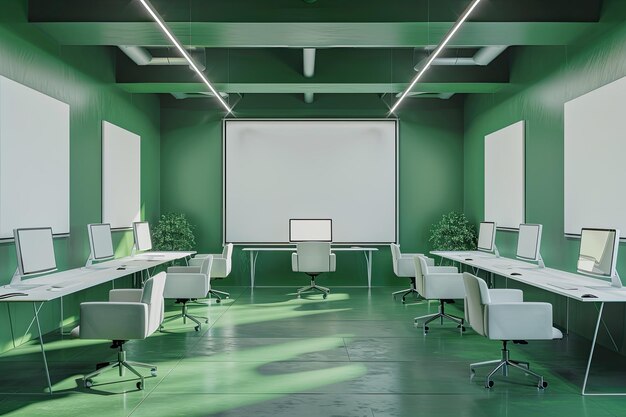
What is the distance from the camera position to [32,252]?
5.88 metres

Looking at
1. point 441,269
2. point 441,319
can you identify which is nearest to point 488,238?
point 441,269

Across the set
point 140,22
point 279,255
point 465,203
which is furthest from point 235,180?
point 140,22

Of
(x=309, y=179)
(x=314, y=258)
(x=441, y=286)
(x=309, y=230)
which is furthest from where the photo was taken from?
(x=309, y=179)

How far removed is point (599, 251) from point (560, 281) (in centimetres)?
65

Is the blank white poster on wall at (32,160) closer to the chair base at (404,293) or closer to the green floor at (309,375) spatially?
the green floor at (309,375)

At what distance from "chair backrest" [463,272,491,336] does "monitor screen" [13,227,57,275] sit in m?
3.97

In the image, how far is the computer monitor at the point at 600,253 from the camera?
213 inches

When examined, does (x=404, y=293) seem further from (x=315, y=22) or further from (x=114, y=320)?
(x=114, y=320)

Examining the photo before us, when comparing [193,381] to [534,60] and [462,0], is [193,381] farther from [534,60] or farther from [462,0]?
[534,60]

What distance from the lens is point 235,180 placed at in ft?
40.7

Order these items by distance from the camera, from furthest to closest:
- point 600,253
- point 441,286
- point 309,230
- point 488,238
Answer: point 309,230 < point 488,238 < point 441,286 < point 600,253

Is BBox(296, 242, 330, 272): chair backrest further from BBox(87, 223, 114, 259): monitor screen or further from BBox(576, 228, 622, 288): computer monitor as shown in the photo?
BBox(576, 228, 622, 288): computer monitor

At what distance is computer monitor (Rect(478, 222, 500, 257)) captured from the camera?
31.3 feet

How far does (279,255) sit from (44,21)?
22.2 ft
